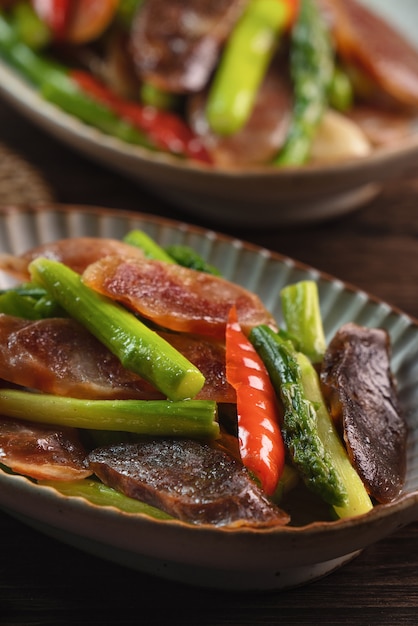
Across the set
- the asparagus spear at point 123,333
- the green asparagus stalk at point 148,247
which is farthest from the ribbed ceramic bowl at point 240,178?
the asparagus spear at point 123,333

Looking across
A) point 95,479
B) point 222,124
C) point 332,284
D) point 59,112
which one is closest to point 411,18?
point 222,124

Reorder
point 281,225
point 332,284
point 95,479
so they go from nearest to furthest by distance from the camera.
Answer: point 95,479 → point 332,284 → point 281,225

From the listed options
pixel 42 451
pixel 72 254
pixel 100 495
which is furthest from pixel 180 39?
pixel 100 495

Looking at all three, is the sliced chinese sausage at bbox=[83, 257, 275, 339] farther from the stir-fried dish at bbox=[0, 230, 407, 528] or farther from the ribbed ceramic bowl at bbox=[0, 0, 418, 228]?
the ribbed ceramic bowl at bbox=[0, 0, 418, 228]

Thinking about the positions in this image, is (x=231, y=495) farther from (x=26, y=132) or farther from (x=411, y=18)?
(x=411, y=18)

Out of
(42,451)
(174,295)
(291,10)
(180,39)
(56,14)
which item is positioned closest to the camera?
(42,451)

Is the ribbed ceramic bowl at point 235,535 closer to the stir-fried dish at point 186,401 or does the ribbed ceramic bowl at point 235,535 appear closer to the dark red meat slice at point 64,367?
the stir-fried dish at point 186,401

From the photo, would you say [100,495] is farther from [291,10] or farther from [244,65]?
[291,10]
